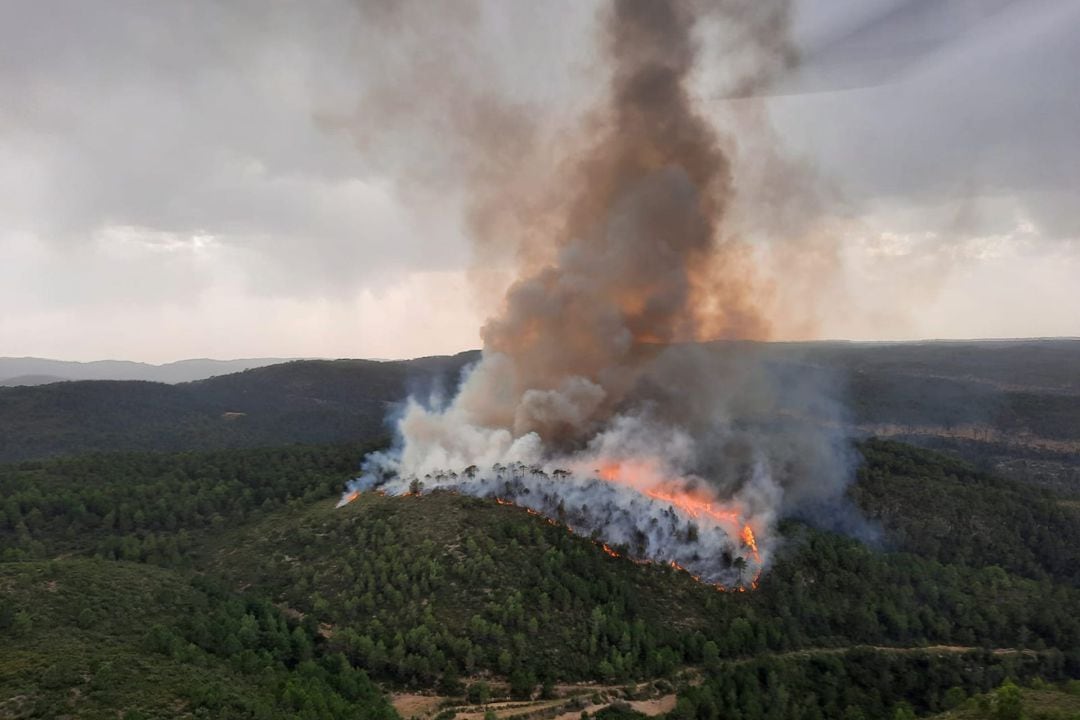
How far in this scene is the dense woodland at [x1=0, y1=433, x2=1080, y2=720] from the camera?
139ft

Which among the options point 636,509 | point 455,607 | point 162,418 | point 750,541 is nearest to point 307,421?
point 162,418

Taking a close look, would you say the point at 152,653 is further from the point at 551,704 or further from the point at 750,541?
the point at 750,541

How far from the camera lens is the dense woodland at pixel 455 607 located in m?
42.3

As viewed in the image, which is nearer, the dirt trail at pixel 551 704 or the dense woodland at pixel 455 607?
the dense woodland at pixel 455 607

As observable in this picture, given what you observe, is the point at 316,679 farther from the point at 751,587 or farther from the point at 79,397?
the point at 79,397

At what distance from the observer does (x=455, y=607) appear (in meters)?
54.7

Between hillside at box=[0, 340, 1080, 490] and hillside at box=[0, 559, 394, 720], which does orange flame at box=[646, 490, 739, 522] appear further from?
hillside at box=[0, 340, 1080, 490]

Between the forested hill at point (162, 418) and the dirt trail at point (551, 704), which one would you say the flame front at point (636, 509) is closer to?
the dirt trail at point (551, 704)

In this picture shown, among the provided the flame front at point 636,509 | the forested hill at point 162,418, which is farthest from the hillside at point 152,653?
the forested hill at point 162,418

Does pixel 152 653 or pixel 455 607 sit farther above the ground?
pixel 152 653

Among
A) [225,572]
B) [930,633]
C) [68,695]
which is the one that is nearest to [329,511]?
[225,572]

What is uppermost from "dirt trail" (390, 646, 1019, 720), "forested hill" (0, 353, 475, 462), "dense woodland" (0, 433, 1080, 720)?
"forested hill" (0, 353, 475, 462)

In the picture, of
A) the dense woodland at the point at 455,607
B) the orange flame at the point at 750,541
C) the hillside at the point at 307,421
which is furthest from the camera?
the hillside at the point at 307,421

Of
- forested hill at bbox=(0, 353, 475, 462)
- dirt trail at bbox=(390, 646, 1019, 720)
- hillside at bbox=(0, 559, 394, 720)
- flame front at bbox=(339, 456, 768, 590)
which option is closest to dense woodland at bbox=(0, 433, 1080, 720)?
hillside at bbox=(0, 559, 394, 720)
